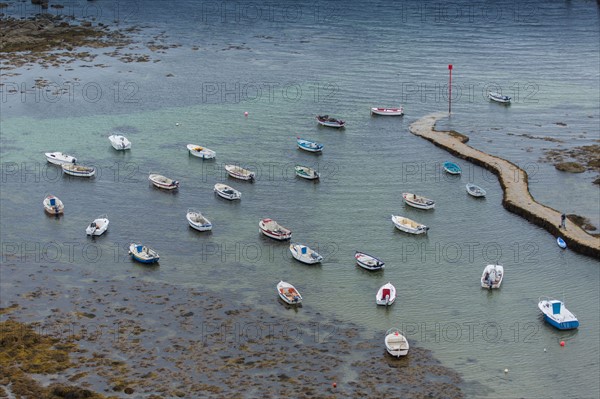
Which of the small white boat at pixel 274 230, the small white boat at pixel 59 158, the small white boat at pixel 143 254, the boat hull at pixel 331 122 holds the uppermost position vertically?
the boat hull at pixel 331 122

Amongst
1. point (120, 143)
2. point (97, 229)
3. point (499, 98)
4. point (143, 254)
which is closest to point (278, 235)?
point (143, 254)

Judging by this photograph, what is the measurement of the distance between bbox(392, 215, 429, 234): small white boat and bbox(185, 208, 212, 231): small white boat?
1491 centimetres

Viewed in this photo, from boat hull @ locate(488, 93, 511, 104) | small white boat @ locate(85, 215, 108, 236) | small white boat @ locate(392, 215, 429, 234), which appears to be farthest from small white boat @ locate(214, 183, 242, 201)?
boat hull @ locate(488, 93, 511, 104)

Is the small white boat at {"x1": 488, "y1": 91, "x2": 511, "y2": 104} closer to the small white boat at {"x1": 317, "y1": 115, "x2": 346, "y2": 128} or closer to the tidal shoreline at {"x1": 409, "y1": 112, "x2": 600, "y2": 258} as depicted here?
the tidal shoreline at {"x1": 409, "y1": 112, "x2": 600, "y2": 258}

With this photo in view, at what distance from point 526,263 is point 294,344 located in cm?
2073

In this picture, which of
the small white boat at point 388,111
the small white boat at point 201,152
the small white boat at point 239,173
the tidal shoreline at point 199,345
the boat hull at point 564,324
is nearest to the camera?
the tidal shoreline at point 199,345

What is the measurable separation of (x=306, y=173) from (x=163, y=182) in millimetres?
12809

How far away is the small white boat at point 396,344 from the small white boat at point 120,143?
4229cm

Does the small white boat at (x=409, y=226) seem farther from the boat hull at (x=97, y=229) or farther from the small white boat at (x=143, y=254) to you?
the boat hull at (x=97, y=229)

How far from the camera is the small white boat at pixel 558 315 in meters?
61.9

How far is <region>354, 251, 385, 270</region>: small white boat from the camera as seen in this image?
228ft

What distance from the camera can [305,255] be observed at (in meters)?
70.6

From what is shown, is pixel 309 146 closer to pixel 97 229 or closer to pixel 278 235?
A: pixel 278 235

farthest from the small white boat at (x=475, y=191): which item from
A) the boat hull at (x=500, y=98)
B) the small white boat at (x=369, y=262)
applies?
the boat hull at (x=500, y=98)
